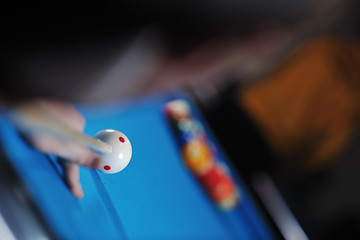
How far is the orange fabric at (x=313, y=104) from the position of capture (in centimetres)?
124

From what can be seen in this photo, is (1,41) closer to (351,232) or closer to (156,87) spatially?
(156,87)

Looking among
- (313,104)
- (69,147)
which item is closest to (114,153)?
(69,147)

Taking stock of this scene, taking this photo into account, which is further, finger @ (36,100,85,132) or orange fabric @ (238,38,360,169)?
orange fabric @ (238,38,360,169)

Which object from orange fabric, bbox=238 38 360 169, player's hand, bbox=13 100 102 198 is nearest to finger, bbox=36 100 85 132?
player's hand, bbox=13 100 102 198

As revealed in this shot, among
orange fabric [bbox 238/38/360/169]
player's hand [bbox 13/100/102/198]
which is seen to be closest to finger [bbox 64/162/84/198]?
player's hand [bbox 13/100/102/198]

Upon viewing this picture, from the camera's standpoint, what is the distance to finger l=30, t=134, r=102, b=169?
0.96 ft

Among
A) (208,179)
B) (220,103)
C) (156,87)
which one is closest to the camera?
(156,87)

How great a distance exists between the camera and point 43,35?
0.71 feet

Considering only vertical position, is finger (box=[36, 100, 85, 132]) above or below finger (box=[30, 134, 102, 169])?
above

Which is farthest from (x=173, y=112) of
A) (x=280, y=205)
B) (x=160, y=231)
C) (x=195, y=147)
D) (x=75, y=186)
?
(x=75, y=186)

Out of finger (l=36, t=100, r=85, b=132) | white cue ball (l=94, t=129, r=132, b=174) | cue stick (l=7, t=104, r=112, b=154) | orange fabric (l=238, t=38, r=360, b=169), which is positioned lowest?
white cue ball (l=94, t=129, r=132, b=174)

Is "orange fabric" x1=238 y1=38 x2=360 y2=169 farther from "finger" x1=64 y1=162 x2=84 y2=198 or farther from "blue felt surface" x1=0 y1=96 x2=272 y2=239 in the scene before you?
"finger" x1=64 y1=162 x2=84 y2=198

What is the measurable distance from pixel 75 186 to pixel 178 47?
0.20 m

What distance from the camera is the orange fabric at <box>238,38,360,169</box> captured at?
49.0 inches
